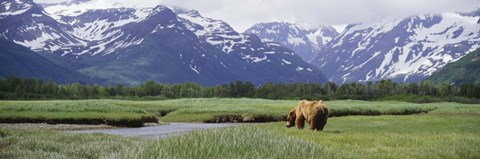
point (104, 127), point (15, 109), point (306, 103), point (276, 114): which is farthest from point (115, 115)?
point (306, 103)

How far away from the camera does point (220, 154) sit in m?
12.5

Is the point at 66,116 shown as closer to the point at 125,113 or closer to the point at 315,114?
the point at 125,113

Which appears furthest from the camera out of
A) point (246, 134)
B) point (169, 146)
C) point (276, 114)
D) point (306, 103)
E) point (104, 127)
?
point (276, 114)

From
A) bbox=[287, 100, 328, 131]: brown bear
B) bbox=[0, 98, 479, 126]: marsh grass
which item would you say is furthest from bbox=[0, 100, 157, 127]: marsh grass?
bbox=[287, 100, 328, 131]: brown bear

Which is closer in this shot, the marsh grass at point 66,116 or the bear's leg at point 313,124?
the bear's leg at point 313,124

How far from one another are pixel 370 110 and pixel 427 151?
282 ft

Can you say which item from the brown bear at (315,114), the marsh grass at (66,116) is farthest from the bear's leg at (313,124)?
the marsh grass at (66,116)

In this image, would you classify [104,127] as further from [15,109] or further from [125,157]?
[125,157]

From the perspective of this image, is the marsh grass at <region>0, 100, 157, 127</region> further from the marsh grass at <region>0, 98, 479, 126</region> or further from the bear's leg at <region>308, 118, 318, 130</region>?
the bear's leg at <region>308, 118, 318, 130</region>

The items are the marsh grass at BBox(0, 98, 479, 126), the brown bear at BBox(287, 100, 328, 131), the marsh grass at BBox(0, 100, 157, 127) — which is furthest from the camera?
the marsh grass at BBox(0, 98, 479, 126)

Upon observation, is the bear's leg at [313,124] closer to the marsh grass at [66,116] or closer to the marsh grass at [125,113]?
the marsh grass at [66,116]

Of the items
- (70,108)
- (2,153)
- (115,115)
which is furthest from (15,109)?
(2,153)

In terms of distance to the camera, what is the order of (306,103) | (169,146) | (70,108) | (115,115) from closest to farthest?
(169,146), (306,103), (115,115), (70,108)

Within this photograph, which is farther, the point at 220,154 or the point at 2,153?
the point at 2,153
